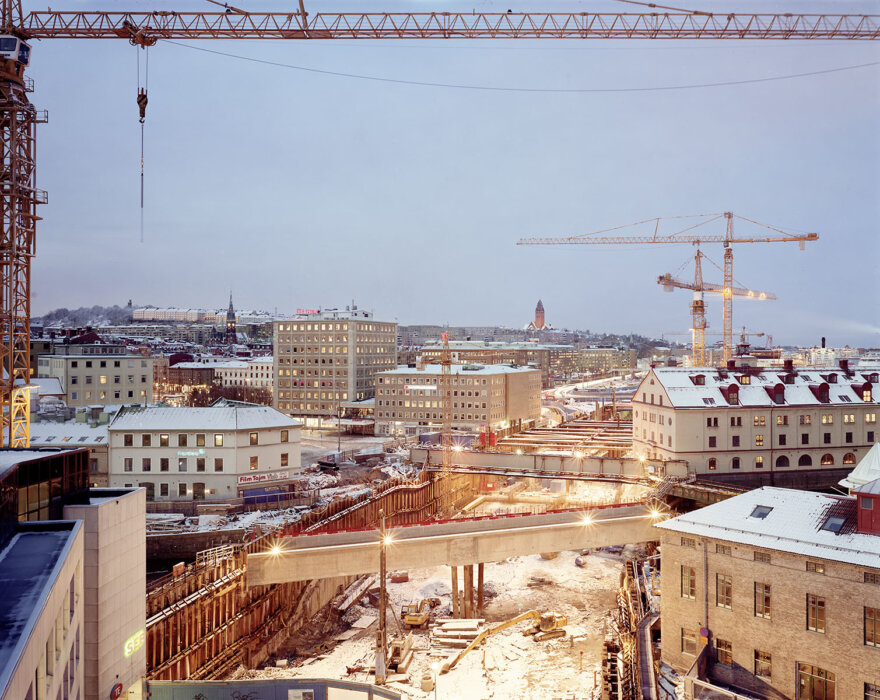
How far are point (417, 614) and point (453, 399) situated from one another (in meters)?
58.2

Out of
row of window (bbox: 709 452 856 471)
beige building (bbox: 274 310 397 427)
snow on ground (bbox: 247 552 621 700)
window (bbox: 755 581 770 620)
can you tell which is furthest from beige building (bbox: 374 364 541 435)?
window (bbox: 755 581 770 620)

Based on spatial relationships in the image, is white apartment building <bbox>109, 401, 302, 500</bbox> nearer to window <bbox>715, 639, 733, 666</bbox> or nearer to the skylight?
window <bbox>715, 639, 733, 666</bbox>

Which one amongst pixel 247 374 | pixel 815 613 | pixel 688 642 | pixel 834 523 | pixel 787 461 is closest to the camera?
pixel 815 613

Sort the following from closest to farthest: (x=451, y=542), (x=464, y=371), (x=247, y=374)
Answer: (x=451, y=542)
(x=464, y=371)
(x=247, y=374)

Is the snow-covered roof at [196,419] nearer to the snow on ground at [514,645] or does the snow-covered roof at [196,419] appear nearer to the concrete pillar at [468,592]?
the snow on ground at [514,645]

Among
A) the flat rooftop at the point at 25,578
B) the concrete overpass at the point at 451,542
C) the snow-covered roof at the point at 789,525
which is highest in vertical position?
the flat rooftop at the point at 25,578

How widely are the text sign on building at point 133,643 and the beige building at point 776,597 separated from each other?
1874 centimetres

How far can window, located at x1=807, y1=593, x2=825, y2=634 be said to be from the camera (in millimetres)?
24062

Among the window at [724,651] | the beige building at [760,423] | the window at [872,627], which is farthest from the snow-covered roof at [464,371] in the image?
the window at [872,627]

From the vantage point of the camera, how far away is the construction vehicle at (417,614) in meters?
34.6

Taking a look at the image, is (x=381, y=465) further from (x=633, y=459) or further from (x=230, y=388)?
(x=230, y=388)

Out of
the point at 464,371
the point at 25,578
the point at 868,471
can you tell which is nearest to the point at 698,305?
the point at 464,371

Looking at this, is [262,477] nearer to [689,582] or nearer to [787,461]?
[689,582]

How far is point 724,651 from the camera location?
88.2 feet
